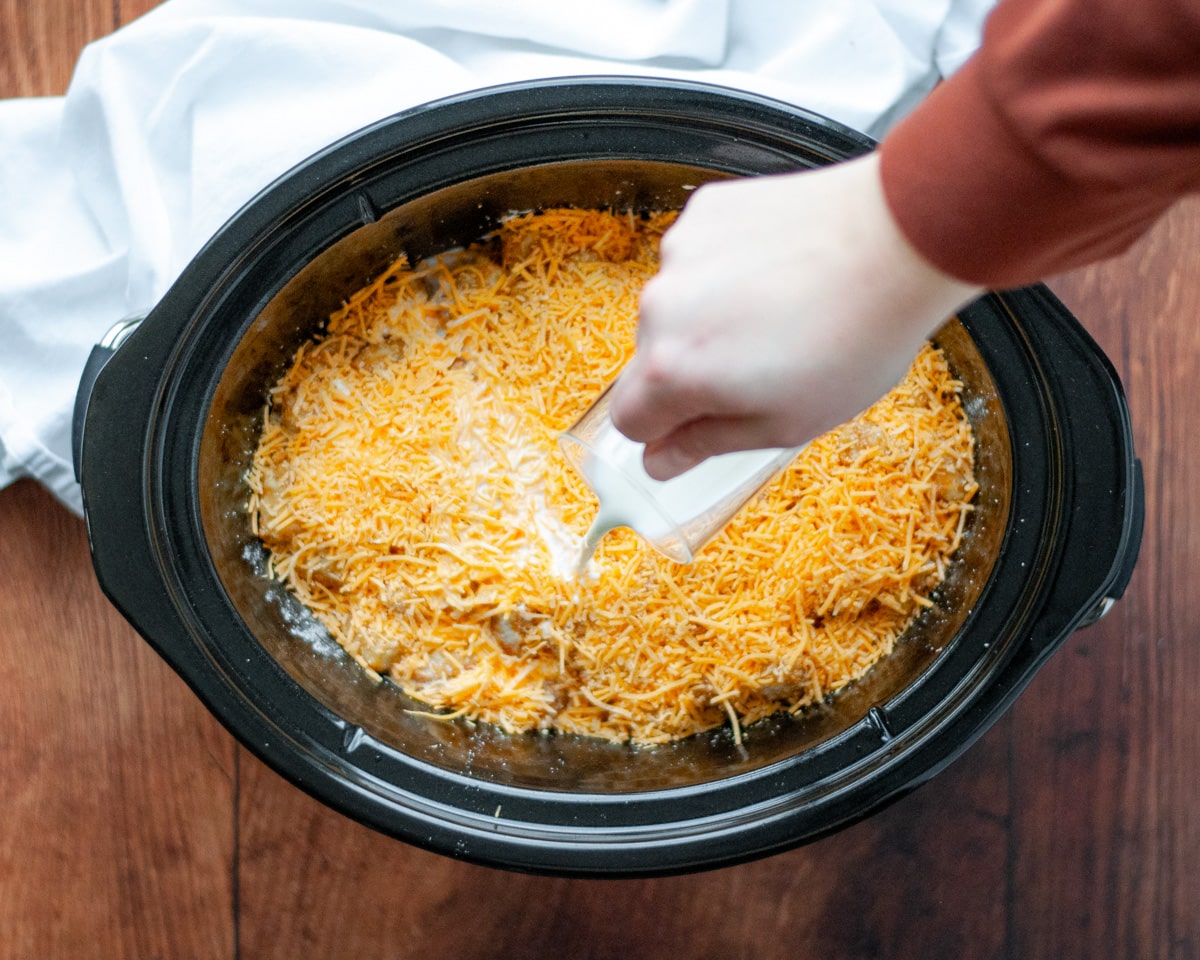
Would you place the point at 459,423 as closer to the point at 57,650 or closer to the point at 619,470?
the point at 619,470

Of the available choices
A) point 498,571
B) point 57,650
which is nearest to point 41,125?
point 57,650

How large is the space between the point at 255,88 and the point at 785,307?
754mm

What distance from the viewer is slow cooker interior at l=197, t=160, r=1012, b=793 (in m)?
0.88

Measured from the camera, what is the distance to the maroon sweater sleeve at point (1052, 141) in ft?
1.24

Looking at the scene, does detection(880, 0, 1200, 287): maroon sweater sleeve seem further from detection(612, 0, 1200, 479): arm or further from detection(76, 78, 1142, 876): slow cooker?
detection(76, 78, 1142, 876): slow cooker

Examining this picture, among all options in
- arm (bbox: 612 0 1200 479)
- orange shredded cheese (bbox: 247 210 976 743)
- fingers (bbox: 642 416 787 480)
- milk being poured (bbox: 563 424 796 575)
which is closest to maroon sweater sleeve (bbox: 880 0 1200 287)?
arm (bbox: 612 0 1200 479)

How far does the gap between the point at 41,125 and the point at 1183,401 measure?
4.24ft

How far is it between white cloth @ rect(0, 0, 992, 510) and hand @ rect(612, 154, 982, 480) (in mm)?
529

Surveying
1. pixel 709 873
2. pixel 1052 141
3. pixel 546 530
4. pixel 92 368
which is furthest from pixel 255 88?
pixel 709 873

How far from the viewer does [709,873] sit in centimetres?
105

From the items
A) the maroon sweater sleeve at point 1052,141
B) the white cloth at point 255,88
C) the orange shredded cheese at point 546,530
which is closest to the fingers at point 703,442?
the maroon sweater sleeve at point 1052,141

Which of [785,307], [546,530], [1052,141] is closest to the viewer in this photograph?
[1052,141]

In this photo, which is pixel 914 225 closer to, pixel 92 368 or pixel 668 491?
pixel 668 491

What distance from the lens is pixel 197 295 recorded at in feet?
2.67
